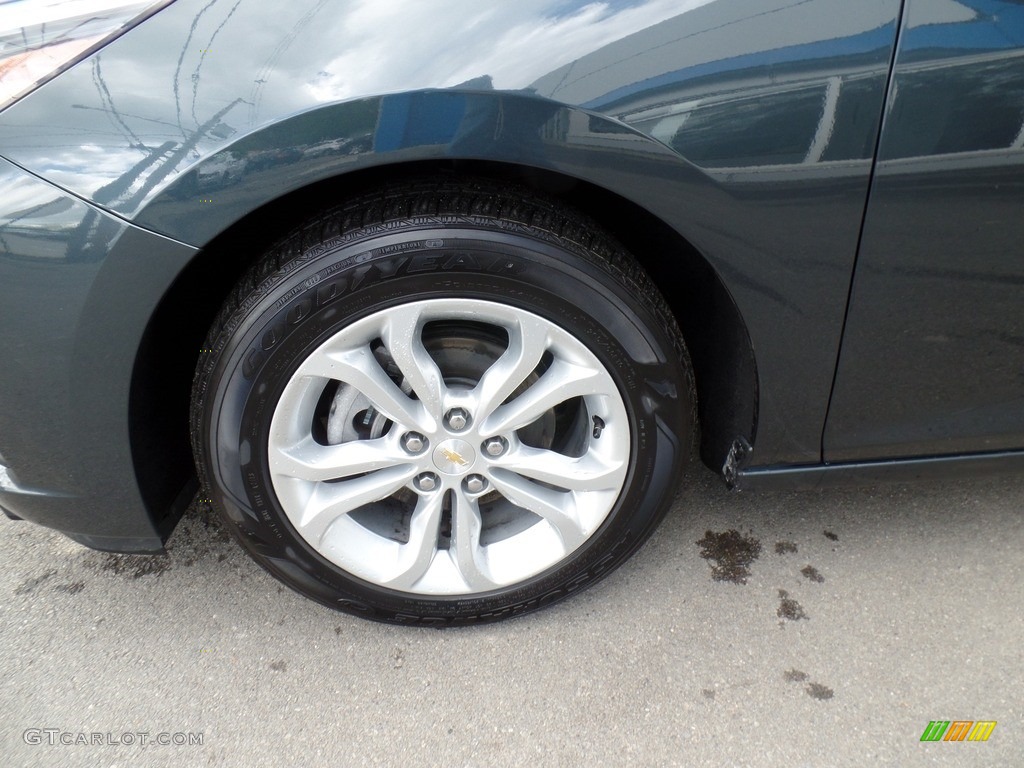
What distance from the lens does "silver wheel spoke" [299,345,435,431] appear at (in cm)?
145

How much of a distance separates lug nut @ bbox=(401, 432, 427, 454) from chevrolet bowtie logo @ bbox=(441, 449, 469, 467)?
46mm

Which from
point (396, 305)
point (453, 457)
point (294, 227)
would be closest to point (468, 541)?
point (453, 457)

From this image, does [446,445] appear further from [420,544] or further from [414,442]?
[420,544]

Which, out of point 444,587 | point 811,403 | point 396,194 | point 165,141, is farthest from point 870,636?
point 165,141

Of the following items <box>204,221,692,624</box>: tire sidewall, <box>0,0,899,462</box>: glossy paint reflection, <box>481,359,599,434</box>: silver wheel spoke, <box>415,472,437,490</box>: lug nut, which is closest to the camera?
<box>0,0,899,462</box>: glossy paint reflection

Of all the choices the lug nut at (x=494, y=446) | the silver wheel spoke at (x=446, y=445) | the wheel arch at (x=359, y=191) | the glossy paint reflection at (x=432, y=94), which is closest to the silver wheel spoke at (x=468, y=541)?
the silver wheel spoke at (x=446, y=445)

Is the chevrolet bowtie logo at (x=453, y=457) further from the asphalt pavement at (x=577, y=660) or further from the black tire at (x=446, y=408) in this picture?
the asphalt pavement at (x=577, y=660)

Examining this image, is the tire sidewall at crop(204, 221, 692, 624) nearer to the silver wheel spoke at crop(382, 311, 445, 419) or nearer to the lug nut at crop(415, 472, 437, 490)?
the silver wheel spoke at crop(382, 311, 445, 419)

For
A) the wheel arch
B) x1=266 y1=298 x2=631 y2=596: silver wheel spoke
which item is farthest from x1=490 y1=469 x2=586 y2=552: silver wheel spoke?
the wheel arch

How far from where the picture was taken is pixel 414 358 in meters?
1.48

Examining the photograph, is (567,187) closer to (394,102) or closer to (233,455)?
(394,102)

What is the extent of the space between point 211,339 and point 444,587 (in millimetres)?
740

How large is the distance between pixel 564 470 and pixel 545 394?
19 cm

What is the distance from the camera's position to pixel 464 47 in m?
1.24
